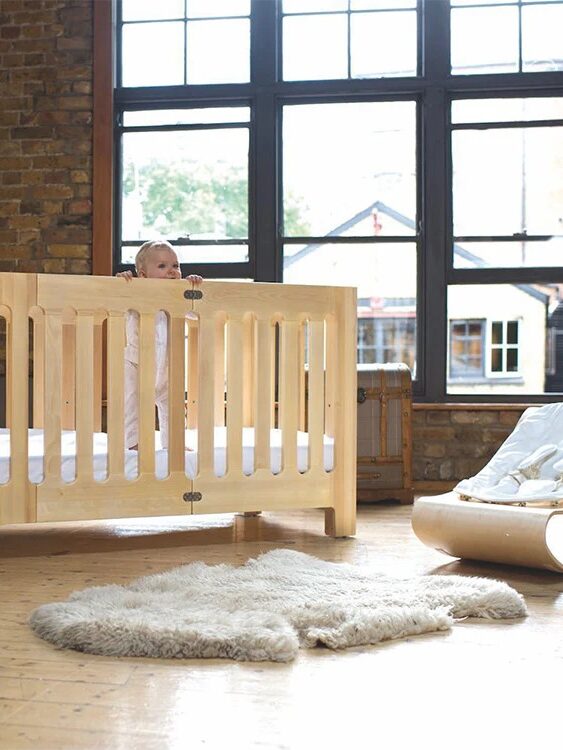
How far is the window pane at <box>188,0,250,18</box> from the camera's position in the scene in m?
4.79

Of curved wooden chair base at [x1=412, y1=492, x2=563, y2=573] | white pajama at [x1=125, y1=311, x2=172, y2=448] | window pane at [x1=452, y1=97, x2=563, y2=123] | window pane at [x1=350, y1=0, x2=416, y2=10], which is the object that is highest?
window pane at [x1=350, y1=0, x2=416, y2=10]

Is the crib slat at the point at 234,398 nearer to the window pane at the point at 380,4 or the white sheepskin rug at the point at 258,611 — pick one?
the white sheepskin rug at the point at 258,611

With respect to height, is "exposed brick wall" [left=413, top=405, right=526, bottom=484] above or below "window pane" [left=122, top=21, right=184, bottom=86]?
below

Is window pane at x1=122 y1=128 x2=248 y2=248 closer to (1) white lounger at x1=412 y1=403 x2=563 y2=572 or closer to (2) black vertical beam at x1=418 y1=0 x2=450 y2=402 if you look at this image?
(2) black vertical beam at x1=418 y1=0 x2=450 y2=402

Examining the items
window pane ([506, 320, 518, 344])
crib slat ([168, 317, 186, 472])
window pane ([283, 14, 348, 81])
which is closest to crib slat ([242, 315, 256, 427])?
crib slat ([168, 317, 186, 472])

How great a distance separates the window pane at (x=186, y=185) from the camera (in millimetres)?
4793

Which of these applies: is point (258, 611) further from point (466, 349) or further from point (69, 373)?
point (466, 349)

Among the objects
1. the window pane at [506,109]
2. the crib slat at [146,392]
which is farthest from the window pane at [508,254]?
the crib slat at [146,392]

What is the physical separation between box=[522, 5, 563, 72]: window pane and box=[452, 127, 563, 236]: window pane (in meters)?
0.32

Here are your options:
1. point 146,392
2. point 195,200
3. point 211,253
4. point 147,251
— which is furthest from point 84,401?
point 195,200

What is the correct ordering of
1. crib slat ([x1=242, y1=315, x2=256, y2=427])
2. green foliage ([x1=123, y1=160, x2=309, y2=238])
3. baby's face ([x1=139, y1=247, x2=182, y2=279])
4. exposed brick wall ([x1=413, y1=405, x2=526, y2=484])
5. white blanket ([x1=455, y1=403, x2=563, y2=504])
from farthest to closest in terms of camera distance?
green foliage ([x1=123, y1=160, x2=309, y2=238]), exposed brick wall ([x1=413, y1=405, x2=526, y2=484]), crib slat ([x1=242, y1=315, x2=256, y2=427]), baby's face ([x1=139, y1=247, x2=182, y2=279]), white blanket ([x1=455, y1=403, x2=563, y2=504])

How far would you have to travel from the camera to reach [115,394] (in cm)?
294

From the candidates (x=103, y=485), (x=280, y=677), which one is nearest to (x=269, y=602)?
(x=280, y=677)

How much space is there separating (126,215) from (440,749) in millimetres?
3914
